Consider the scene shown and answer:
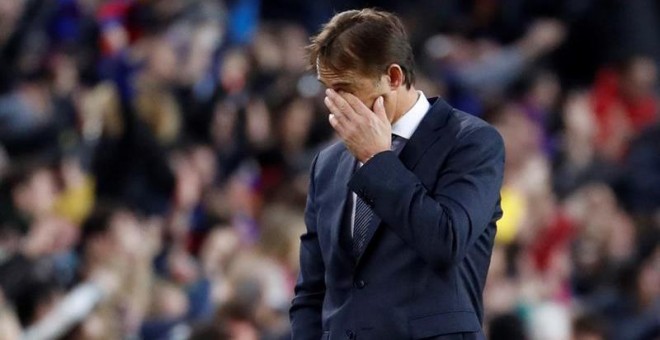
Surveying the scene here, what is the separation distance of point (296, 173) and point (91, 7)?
5.32 ft

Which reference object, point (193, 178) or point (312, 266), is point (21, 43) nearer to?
point (193, 178)

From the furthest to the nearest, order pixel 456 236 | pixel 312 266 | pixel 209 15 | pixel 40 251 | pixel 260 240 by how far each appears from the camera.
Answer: pixel 209 15
pixel 260 240
pixel 40 251
pixel 312 266
pixel 456 236

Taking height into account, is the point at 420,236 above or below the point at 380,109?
below


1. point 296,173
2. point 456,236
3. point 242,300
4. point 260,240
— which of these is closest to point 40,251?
point 260,240

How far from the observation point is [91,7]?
9430mm

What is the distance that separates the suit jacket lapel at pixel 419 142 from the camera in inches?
143

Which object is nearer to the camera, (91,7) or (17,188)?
(17,188)

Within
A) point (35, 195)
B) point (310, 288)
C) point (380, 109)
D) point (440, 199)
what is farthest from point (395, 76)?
point (35, 195)

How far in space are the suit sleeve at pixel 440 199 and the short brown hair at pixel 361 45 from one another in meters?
0.21

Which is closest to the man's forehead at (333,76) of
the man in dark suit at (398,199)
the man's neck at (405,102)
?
the man in dark suit at (398,199)

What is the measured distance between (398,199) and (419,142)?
238 mm

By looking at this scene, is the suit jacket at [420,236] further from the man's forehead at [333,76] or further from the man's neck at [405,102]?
the man's forehead at [333,76]

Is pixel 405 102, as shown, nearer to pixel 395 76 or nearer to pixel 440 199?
pixel 395 76

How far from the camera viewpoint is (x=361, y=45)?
358 centimetres
